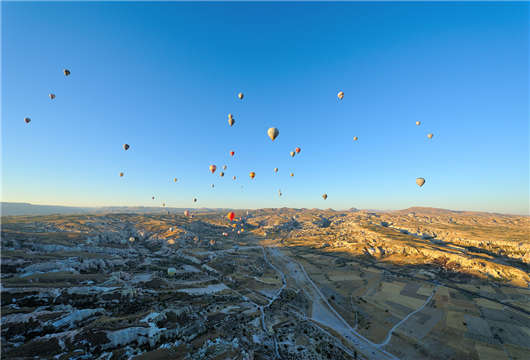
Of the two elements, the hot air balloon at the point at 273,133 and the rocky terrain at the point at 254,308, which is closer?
the rocky terrain at the point at 254,308

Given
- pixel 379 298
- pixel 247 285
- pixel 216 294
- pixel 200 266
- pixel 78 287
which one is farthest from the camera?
pixel 200 266

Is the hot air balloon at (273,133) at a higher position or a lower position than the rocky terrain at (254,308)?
higher

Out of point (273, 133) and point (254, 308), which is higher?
point (273, 133)

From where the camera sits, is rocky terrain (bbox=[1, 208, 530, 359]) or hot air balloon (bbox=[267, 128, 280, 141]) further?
hot air balloon (bbox=[267, 128, 280, 141])

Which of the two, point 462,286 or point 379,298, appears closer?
point 379,298

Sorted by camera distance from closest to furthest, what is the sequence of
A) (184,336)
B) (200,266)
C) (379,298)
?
(184,336)
(379,298)
(200,266)

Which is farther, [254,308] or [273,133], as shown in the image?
[273,133]

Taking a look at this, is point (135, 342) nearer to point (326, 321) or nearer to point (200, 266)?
point (326, 321)

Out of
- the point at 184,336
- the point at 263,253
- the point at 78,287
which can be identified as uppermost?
the point at 78,287

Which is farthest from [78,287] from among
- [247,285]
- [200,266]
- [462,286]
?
[462,286]

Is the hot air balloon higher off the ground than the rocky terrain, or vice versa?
the hot air balloon

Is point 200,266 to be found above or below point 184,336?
below
